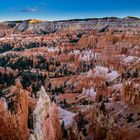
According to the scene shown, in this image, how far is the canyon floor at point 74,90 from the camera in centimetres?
4350

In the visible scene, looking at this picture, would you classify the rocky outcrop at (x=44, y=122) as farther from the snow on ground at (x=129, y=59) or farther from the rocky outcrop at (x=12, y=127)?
the snow on ground at (x=129, y=59)

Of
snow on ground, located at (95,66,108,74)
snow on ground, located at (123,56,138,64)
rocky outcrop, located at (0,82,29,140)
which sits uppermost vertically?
rocky outcrop, located at (0,82,29,140)

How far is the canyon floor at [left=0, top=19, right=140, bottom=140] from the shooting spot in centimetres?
4350

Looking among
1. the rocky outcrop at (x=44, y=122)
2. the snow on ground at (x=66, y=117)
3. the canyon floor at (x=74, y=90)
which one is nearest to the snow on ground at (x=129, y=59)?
the canyon floor at (x=74, y=90)

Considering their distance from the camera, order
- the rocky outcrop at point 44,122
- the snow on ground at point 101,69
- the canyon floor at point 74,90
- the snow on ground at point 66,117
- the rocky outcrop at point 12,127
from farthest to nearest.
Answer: the snow on ground at point 101,69
the snow on ground at point 66,117
the canyon floor at point 74,90
the rocky outcrop at point 12,127
the rocky outcrop at point 44,122

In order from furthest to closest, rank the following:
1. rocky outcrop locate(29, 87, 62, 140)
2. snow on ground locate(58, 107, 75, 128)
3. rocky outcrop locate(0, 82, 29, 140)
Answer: snow on ground locate(58, 107, 75, 128) < rocky outcrop locate(0, 82, 29, 140) < rocky outcrop locate(29, 87, 62, 140)

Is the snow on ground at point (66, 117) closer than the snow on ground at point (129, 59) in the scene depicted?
Yes

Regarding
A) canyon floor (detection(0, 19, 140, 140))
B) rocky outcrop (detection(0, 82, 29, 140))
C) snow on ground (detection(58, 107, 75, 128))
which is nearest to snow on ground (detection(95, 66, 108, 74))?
canyon floor (detection(0, 19, 140, 140))

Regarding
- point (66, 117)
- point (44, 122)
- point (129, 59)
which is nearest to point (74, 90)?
point (129, 59)

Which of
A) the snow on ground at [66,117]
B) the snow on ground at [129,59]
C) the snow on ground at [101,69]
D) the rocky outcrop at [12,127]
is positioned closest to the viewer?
the rocky outcrop at [12,127]

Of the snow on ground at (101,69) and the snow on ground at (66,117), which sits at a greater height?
the snow on ground at (66,117)

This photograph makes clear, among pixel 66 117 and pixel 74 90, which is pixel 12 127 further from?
pixel 74 90

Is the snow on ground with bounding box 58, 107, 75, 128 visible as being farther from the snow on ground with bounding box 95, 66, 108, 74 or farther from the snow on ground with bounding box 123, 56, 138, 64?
the snow on ground with bounding box 123, 56, 138, 64

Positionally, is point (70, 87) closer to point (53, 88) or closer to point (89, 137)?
point (53, 88)
